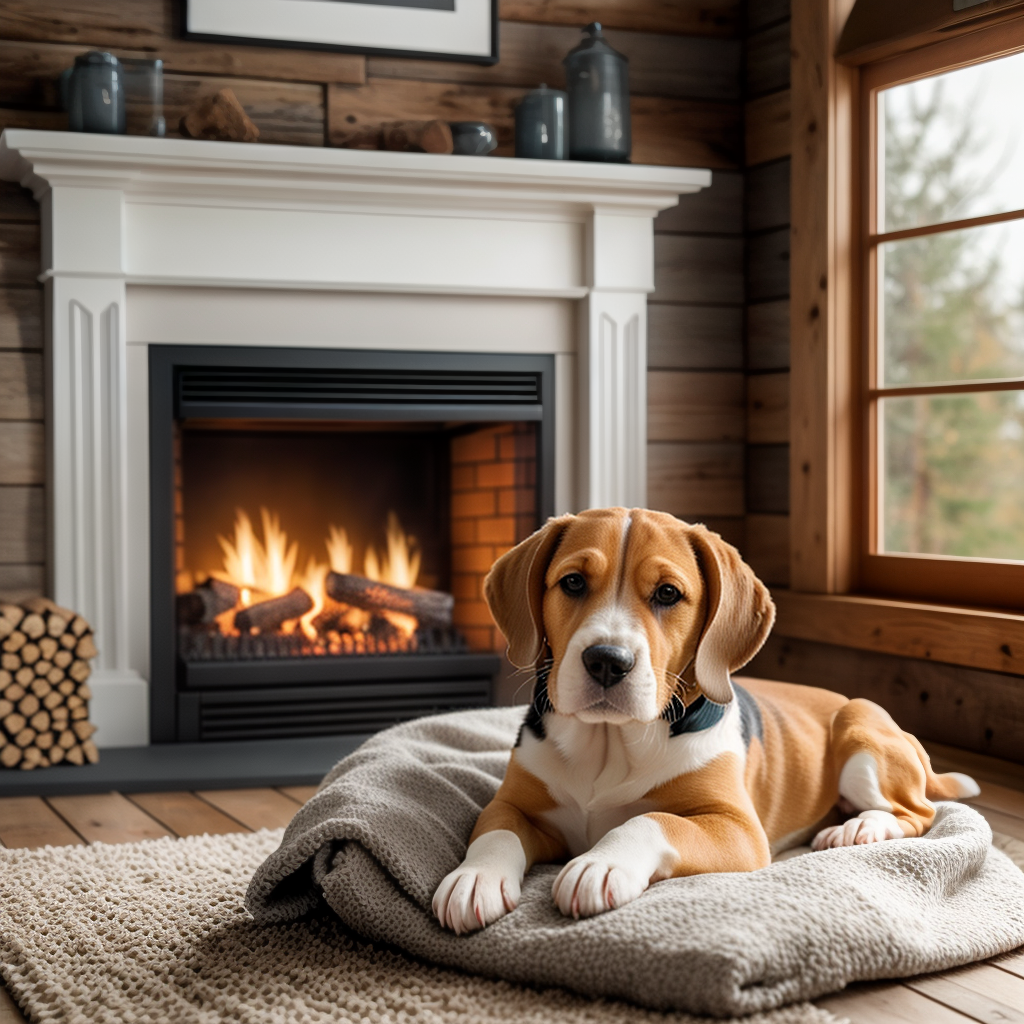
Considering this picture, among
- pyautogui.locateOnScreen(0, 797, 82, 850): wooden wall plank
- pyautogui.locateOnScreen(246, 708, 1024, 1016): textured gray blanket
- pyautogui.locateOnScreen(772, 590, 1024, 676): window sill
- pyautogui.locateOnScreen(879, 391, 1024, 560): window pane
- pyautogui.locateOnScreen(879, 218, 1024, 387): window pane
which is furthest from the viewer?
pyautogui.locateOnScreen(879, 391, 1024, 560): window pane

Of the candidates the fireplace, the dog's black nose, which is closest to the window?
the fireplace

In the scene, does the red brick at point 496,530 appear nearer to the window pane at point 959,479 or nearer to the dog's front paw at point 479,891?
the dog's front paw at point 479,891

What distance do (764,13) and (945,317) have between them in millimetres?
3033

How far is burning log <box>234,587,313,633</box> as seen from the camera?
3273 millimetres

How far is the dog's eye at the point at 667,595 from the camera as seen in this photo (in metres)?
1.62

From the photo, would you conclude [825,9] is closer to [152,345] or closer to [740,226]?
[740,226]

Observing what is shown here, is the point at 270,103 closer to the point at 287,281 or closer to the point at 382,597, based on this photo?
the point at 287,281

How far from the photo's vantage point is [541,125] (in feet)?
10.8

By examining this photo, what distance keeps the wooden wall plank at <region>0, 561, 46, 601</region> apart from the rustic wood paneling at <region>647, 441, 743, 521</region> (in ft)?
5.35

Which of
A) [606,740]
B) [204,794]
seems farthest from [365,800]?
[204,794]

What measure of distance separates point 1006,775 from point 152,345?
7.31 ft

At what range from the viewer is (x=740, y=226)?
3686 millimetres

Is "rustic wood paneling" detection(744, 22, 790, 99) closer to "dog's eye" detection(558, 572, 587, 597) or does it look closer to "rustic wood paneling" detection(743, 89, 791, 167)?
"rustic wood paneling" detection(743, 89, 791, 167)

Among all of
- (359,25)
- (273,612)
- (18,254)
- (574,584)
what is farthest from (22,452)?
(574,584)
